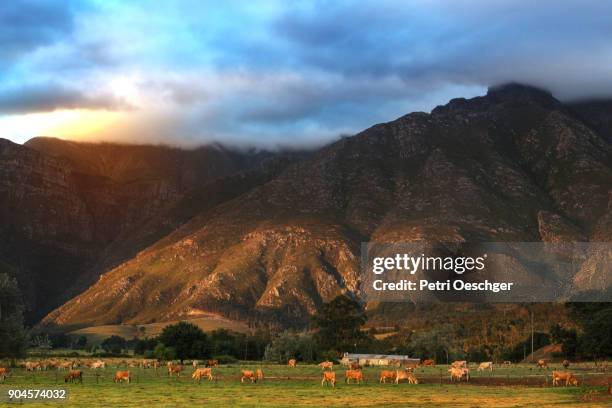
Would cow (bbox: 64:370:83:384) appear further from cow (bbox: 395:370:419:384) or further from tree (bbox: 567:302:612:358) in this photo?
tree (bbox: 567:302:612:358)

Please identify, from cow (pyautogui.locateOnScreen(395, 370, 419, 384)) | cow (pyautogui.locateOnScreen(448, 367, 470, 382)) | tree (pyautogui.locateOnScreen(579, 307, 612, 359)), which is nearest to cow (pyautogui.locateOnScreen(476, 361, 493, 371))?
cow (pyautogui.locateOnScreen(448, 367, 470, 382))

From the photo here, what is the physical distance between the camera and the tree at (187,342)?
146 metres

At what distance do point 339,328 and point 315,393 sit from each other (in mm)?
111271

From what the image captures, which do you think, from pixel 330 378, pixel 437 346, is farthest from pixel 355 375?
pixel 437 346

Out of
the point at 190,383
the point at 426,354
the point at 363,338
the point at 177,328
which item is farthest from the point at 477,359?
the point at 190,383

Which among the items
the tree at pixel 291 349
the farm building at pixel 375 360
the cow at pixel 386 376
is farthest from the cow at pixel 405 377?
the tree at pixel 291 349

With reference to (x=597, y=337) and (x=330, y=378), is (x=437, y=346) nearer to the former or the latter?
(x=597, y=337)

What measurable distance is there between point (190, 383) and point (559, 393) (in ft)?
→ 97.5

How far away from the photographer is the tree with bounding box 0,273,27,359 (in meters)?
97.2

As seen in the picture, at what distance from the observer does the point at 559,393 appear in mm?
59438

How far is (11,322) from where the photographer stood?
99.4 m

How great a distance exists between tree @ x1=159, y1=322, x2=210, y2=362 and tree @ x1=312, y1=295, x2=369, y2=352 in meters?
27.4

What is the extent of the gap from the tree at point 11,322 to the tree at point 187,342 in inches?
1718

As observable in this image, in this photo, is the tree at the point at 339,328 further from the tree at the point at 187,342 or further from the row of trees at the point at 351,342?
the tree at the point at 187,342
